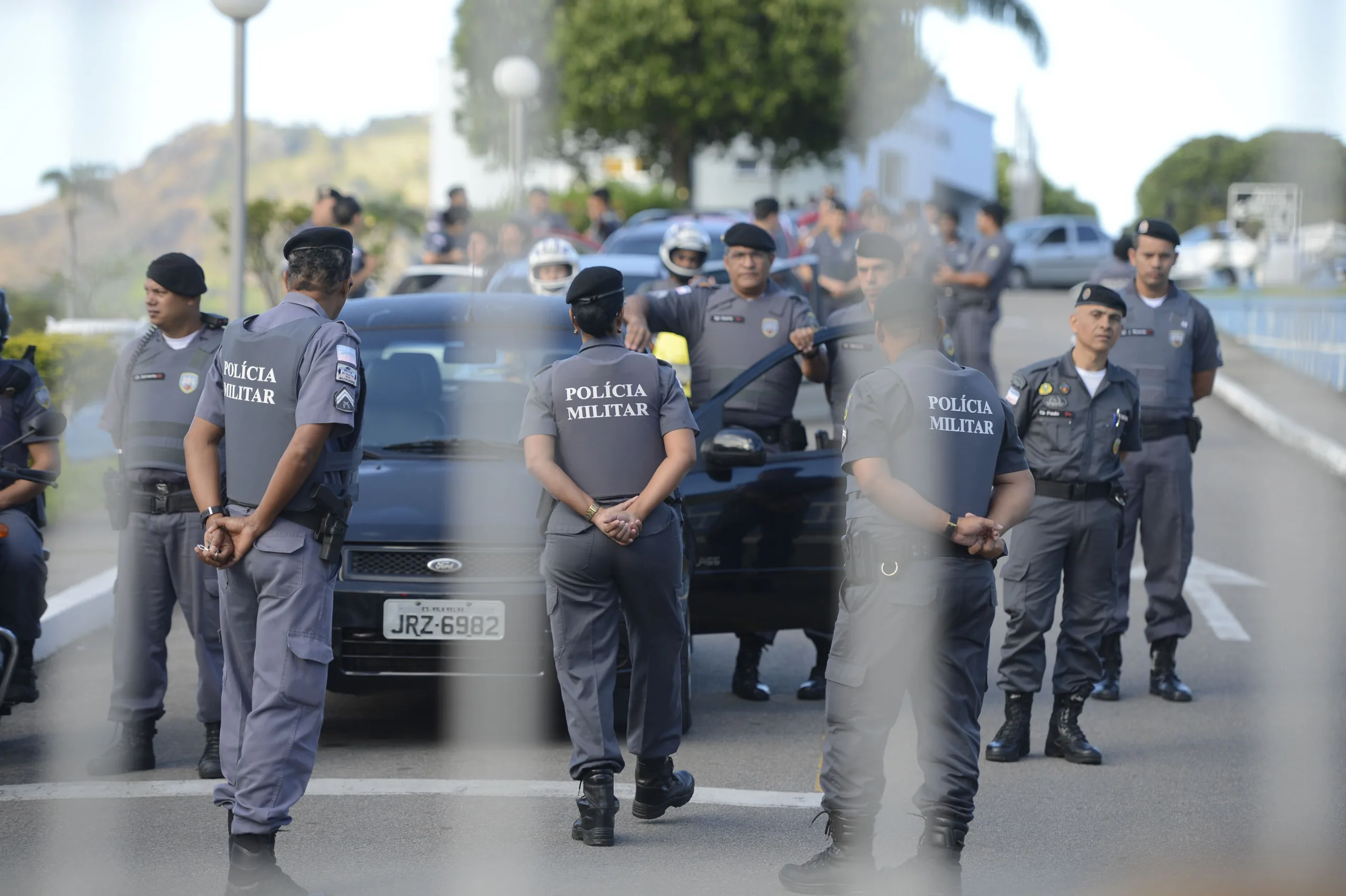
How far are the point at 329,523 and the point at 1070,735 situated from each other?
2.92 meters

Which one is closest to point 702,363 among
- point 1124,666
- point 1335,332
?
point 1124,666

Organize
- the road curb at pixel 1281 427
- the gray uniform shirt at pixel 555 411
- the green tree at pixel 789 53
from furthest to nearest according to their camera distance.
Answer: the road curb at pixel 1281 427, the gray uniform shirt at pixel 555 411, the green tree at pixel 789 53

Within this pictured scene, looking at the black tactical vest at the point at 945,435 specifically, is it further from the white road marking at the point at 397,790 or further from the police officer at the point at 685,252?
the police officer at the point at 685,252

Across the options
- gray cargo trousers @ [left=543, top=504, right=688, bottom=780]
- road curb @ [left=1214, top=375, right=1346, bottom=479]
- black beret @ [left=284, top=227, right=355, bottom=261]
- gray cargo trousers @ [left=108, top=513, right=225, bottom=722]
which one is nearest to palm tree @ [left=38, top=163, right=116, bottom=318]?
black beret @ [left=284, top=227, right=355, bottom=261]

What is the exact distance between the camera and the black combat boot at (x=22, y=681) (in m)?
5.33

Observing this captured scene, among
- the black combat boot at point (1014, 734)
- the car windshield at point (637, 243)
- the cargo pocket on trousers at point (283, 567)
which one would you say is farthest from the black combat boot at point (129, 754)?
the car windshield at point (637, 243)

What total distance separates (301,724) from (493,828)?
0.87 metres

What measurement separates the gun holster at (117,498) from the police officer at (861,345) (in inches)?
105

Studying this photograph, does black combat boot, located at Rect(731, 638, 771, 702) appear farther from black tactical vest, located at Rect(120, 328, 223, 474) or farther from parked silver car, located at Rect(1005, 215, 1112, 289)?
parked silver car, located at Rect(1005, 215, 1112, 289)

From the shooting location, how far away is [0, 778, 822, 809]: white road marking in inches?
198

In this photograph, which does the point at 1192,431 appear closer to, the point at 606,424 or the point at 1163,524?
the point at 1163,524

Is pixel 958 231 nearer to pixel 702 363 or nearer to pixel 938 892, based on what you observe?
pixel 702 363

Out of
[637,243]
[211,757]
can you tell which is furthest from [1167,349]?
[637,243]

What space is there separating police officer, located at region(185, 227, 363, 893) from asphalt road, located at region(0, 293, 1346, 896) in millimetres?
379
